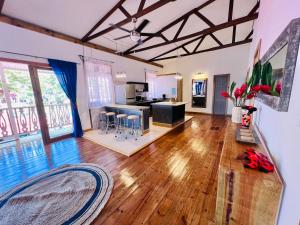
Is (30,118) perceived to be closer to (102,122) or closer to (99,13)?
(102,122)

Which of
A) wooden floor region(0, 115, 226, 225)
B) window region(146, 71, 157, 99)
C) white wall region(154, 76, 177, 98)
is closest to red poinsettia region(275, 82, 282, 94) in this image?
wooden floor region(0, 115, 226, 225)

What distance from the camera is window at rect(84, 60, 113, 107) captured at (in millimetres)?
4438

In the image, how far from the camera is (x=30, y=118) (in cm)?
436

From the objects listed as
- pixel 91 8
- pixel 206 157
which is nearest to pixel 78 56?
pixel 91 8

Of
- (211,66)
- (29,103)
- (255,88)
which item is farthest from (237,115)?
(29,103)

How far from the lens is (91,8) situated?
9.52 ft

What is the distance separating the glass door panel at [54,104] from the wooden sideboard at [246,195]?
459 cm

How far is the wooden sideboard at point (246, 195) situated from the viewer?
2.81 feet

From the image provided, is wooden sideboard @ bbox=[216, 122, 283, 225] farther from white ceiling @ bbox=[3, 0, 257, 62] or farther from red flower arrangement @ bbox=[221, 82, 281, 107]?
white ceiling @ bbox=[3, 0, 257, 62]

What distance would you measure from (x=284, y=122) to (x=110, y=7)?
12.4 ft

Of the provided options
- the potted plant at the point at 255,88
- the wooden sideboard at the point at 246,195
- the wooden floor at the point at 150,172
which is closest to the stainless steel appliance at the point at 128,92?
the wooden floor at the point at 150,172

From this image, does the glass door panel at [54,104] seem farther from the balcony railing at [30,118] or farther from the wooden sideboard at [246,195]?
the wooden sideboard at [246,195]

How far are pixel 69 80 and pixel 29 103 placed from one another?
188 cm

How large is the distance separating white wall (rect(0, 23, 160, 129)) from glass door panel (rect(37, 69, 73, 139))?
1.47 feet
